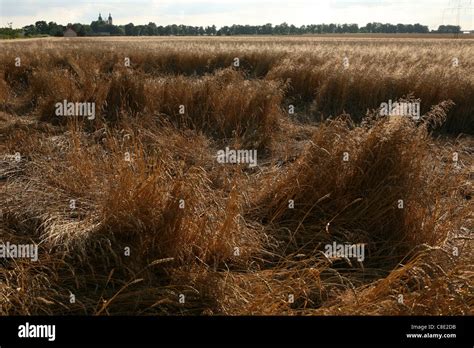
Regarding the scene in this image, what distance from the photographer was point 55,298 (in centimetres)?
257

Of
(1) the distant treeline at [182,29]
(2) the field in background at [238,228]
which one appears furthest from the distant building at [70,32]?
(2) the field in background at [238,228]

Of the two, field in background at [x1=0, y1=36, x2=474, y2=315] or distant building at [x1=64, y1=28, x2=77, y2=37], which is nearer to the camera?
field in background at [x1=0, y1=36, x2=474, y2=315]

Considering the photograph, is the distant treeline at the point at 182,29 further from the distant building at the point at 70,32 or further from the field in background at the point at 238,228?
the field in background at the point at 238,228

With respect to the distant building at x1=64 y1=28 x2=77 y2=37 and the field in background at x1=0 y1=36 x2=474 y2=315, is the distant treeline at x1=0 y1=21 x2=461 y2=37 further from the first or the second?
the field in background at x1=0 y1=36 x2=474 y2=315

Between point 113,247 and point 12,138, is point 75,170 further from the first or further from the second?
point 12,138

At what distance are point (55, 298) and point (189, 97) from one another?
503 centimetres

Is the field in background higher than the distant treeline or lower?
lower

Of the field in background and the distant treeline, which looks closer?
the field in background

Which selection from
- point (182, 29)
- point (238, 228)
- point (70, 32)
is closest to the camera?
point (238, 228)

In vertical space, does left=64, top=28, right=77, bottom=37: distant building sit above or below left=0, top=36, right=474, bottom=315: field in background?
above

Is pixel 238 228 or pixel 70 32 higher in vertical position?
pixel 70 32

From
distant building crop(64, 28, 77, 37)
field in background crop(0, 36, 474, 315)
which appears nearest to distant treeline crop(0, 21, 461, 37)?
distant building crop(64, 28, 77, 37)

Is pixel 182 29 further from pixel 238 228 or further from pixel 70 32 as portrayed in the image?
pixel 238 228

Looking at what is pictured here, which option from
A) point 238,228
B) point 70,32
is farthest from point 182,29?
point 238,228
